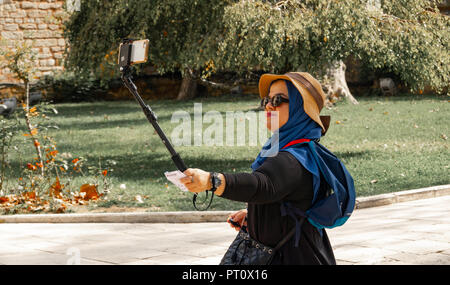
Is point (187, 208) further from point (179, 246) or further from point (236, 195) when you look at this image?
point (236, 195)

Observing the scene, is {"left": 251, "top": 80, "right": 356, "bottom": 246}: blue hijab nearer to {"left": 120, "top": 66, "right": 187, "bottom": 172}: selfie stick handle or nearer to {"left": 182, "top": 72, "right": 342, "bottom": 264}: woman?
{"left": 182, "top": 72, "right": 342, "bottom": 264}: woman

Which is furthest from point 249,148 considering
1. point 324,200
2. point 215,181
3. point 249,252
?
point 215,181

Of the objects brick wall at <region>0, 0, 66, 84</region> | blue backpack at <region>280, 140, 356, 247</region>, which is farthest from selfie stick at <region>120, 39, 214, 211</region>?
brick wall at <region>0, 0, 66, 84</region>

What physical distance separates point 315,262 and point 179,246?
3.80 m

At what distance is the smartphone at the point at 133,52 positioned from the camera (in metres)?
2.85

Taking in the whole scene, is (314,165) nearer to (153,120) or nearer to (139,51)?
(153,120)

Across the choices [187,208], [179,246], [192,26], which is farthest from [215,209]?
[192,26]

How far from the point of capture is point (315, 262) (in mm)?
3312

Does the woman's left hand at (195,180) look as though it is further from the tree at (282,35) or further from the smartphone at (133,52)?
the tree at (282,35)

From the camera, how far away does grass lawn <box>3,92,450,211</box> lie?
10.4m

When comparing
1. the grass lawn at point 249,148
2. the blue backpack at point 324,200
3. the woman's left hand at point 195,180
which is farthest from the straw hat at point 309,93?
the grass lawn at point 249,148

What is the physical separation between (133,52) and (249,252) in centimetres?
112

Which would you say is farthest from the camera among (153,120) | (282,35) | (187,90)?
(187,90)

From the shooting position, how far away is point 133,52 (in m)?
2.88
